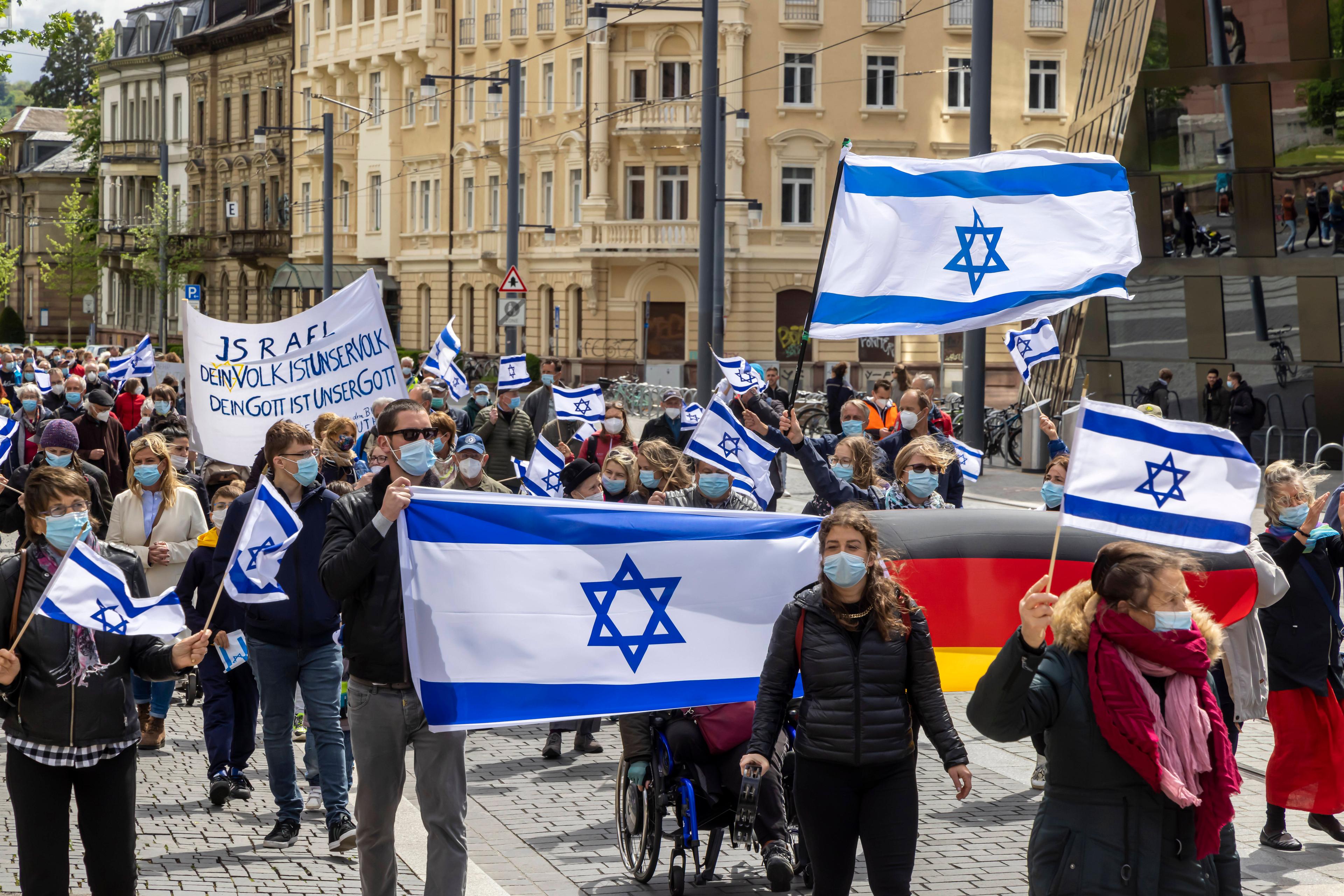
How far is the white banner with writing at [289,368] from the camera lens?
1222 cm

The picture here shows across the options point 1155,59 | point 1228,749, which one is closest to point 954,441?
point 1228,749

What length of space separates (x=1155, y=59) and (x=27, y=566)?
25.2m

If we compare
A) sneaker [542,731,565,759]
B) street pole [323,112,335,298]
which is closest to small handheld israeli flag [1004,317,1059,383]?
sneaker [542,731,565,759]

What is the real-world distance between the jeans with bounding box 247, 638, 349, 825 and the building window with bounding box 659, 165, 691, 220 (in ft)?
149

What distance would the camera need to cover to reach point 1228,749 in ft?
15.9

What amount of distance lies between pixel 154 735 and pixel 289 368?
327cm

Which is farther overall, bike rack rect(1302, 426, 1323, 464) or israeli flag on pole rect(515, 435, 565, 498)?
bike rack rect(1302, 426, 1323, 464)

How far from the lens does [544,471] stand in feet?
42.5

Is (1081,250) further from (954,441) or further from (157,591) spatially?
(157,591)

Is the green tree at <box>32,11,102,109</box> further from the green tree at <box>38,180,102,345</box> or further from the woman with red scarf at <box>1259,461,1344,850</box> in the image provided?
the woman with red scarf at <box>1259,461,1344,850</box>

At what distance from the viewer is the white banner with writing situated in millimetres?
12219

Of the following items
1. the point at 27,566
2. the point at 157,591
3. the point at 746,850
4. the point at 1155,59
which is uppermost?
the point at 1155,59

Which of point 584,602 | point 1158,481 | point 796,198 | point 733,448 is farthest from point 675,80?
point 1158,481

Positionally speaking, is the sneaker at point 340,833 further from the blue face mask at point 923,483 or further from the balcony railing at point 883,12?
the balcony railing at point 883,12
